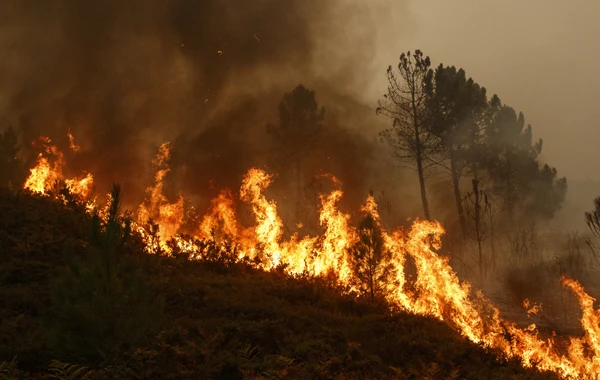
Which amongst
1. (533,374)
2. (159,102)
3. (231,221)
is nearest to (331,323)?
(533,374)

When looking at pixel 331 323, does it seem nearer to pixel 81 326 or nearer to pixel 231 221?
pixel 81 326

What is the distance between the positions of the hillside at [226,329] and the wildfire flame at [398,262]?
4.98 ft

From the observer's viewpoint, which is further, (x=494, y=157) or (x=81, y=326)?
(x=494, y=157)

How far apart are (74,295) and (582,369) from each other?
13.4 m

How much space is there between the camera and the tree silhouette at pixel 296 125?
33.8 m

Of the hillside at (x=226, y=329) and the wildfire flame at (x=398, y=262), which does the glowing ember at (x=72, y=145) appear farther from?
the hillside at (x=226, y=329)

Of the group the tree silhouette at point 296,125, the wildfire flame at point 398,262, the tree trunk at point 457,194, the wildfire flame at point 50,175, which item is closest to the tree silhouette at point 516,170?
the tree trunk at point 457,194

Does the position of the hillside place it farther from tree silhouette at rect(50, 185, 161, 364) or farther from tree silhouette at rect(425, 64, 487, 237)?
tree silhouette at rect(425, 64, 487, 237)

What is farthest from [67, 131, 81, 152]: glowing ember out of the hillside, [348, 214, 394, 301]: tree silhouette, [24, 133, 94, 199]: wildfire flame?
[348, 214, 394, 301]: tree silhouette

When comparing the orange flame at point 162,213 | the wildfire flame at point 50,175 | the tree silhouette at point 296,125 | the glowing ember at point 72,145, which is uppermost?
the tree silhouette at point 296,125

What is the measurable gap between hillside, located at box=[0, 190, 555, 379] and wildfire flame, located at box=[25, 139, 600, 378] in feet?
4.98

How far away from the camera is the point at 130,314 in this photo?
7.89m

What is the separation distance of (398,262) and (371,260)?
84.0 inches

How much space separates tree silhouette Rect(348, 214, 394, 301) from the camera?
48.3 feet
